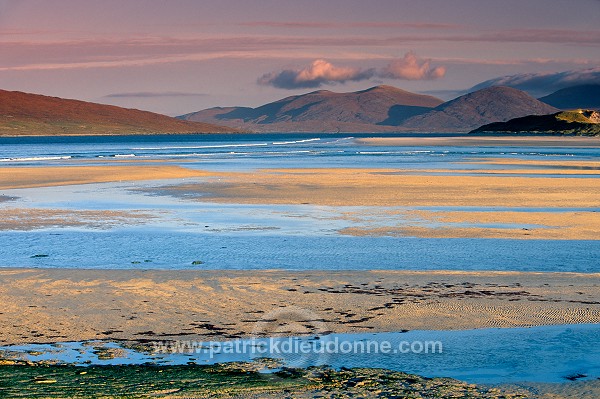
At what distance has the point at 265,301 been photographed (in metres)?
11.8

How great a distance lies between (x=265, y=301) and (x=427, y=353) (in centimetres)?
318

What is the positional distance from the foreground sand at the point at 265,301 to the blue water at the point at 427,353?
413mm

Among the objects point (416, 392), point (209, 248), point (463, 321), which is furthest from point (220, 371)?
point (209, 248)

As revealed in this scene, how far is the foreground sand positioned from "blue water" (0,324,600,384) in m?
0.41

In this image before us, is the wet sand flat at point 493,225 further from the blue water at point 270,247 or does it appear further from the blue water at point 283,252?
the blue water at point 283,252

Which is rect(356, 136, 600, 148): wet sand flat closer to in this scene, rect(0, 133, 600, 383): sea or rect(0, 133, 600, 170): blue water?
rect(0, 133, 600, 170): blue water

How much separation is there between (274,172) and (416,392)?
37.4 metres

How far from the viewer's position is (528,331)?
10.2 m

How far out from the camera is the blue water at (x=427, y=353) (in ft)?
28.4

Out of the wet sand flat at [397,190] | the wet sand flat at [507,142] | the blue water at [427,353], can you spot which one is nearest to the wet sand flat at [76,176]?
the wet sand flat at [397,190]

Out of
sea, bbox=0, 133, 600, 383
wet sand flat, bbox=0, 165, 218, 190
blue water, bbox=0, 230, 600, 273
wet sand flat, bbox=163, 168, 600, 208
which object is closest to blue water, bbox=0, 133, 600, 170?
wet sand flat, bbox=0, 165, 218, 190

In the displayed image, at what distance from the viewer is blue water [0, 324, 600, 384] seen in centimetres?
866

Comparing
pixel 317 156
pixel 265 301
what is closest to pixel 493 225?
pixel 265 301

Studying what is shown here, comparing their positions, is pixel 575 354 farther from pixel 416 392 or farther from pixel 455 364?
pixel 416 392
